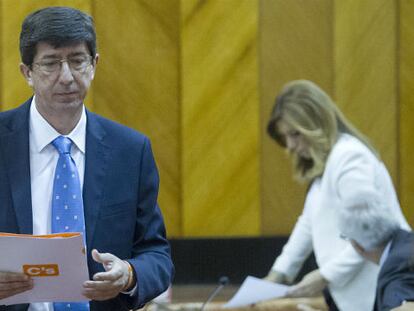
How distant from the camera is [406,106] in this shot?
688cm

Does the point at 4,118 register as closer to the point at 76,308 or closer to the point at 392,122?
the point at 76,308

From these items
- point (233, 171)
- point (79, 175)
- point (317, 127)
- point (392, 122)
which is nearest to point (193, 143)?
point (233, 171)

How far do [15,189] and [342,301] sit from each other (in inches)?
89.7

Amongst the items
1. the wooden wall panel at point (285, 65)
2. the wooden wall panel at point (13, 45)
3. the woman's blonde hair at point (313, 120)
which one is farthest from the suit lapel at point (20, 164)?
the wooden wall panel at point (285, 65)

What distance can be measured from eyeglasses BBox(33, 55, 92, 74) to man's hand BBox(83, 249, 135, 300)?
476 millimetres

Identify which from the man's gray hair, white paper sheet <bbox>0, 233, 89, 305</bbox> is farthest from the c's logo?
the man's gray hair

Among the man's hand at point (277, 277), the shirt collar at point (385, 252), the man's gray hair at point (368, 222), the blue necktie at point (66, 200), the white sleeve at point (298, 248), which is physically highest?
the blue necktie at point (66, 200)

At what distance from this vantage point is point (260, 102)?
A: 678 cm

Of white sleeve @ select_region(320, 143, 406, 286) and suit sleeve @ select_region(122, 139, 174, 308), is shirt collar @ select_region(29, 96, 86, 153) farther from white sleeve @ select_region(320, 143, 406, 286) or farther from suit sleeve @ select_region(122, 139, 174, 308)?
white sleeve @ select_region(320, 143, 406, 286)

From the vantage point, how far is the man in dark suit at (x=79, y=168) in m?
2.71

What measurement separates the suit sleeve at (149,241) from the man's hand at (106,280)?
0.42 feet

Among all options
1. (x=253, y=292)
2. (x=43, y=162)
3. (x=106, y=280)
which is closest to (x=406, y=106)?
(x=253, y=292)

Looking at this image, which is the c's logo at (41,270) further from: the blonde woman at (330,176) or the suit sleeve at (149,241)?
the blonde woman at (330,176)

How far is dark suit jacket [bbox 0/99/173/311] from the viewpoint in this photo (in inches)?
107
